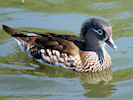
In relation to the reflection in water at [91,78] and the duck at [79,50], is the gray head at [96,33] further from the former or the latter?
the reflection in water at [91,78]

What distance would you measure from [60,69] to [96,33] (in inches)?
46.3

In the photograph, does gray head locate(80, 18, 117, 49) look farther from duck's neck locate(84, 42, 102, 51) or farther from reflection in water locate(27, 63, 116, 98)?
reflection in water locate(27, 63, 116, 98)

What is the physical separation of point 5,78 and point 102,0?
4.80 metres

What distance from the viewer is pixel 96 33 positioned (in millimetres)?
8172

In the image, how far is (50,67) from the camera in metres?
8.53

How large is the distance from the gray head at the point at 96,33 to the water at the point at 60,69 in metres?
0.71

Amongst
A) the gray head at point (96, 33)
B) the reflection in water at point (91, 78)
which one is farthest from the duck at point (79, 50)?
the reflection in water at point (91, 78)

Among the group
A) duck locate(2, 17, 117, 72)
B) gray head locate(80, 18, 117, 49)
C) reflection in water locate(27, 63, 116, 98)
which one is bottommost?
reflection in water locate(27, 63, 116, 98)

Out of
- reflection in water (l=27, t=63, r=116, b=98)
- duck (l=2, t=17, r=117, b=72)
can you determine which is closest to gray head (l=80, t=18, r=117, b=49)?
duck (l=2, t=17, r=117, b=72)

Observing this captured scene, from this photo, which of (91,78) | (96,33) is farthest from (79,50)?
(91,78)

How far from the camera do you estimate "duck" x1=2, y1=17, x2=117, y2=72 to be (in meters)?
8.17

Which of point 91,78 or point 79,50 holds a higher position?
point 79,50

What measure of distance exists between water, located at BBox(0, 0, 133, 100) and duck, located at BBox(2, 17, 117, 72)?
0.54ft

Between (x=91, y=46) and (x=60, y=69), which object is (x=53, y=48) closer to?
(x=60, y=69)
